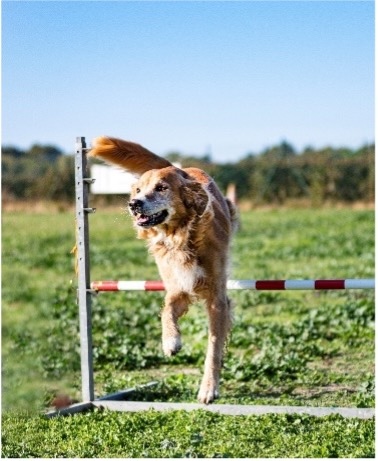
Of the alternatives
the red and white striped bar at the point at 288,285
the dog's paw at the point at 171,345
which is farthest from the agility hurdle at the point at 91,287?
the dog's paw at the point at 171,345

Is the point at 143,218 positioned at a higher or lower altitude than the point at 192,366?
higher

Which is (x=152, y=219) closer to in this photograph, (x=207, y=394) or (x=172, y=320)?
(x=172, y=320)

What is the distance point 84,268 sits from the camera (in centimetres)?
737

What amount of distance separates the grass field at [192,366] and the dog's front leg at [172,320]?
22.4 inches

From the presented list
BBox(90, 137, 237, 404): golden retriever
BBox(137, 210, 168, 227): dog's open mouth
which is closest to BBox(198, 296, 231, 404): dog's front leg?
BBox(90, 137, 237, 404): golden retriever

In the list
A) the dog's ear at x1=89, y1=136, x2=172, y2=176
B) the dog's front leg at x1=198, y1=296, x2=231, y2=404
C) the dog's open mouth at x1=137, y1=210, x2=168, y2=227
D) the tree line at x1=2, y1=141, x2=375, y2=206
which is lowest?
the dog's front leg at x1=198, y1=296, x2=231, y2=404

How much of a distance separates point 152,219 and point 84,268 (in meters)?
1.37

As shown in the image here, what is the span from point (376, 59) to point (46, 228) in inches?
859

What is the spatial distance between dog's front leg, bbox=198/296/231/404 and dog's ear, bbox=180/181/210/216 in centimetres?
69

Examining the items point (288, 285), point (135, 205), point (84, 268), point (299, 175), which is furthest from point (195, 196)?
point (299, 175)

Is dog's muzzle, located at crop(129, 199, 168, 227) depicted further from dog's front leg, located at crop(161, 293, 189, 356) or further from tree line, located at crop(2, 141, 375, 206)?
tree line, located at crop(2, 141, 375, 206)

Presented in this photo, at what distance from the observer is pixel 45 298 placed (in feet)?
38.5

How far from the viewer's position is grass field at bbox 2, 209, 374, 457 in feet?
19.7

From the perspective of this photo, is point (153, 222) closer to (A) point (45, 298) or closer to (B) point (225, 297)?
(B) point (225, 297)
